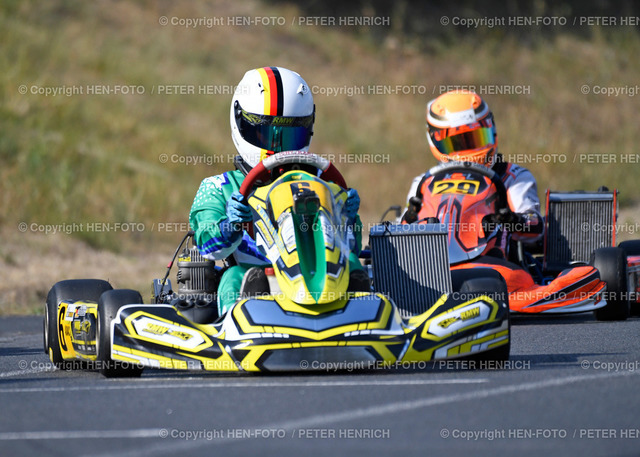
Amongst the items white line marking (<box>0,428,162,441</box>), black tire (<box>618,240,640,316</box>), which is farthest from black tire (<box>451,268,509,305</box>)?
black tire (<box>618,240,640,316</box>)

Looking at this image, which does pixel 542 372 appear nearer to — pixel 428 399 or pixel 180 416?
pixel 428 399

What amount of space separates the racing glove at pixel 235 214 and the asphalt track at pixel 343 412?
2.82 ft

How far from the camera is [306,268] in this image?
626cm

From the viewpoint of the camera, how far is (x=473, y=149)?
36.6ft

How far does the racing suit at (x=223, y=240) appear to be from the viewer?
6.91m

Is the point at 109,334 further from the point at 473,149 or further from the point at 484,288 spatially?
the point at 473,149

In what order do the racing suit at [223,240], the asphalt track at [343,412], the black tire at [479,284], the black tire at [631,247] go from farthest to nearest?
the black tire at [631,247]
the racing suit at [223,240]
the black tire at [479,284]
the asphalt track at [343,412]

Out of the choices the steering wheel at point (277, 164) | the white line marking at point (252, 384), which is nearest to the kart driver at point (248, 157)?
the steering wheel at point (277, 164)

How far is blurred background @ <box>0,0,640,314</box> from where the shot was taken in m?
18.3

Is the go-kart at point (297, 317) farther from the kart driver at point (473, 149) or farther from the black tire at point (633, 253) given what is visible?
the black tire at point (633, 253)

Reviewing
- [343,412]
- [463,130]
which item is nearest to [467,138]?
[463,130]

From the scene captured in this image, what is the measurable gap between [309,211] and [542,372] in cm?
148

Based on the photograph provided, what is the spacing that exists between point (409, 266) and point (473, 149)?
424 cm

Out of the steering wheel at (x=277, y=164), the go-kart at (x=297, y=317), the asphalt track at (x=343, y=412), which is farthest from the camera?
the steering wheel at (x=277, y=164)
